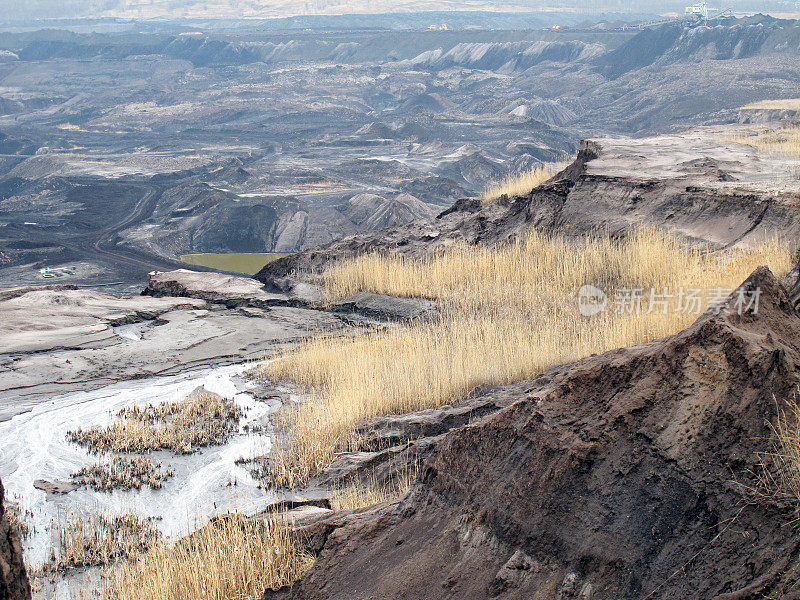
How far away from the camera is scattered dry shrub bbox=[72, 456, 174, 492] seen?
6637 mm

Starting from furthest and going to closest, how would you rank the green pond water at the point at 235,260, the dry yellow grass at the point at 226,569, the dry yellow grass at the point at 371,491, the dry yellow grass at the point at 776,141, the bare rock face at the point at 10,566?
the green pond water at the point at 235,260 → the dry yellow grass at the point at 776,141 → the dry yellow grass at the point at 371,491 → the dry yellow grass at the point at 226,569 → the bare rock face at the point at 10,566

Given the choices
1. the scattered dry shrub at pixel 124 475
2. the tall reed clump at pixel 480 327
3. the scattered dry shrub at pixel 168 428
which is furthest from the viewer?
the scattered dry shrub at pixel 168 428

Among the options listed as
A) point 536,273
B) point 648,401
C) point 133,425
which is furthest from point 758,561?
point 536,273

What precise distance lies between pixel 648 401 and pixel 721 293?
151 inches

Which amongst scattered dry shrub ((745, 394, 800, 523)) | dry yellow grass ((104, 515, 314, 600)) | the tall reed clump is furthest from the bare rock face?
the tall reed clump

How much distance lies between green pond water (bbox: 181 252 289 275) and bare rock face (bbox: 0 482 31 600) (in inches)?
821

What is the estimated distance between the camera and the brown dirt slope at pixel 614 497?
9.91 ft

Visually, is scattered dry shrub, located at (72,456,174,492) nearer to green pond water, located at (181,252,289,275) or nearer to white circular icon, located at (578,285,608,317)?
white circular icon, located at (578,285,608,317)

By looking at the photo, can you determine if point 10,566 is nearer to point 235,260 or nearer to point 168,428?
point 168,428

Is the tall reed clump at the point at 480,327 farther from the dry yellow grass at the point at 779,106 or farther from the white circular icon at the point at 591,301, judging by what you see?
the dry yellow grass at the point at 779,106

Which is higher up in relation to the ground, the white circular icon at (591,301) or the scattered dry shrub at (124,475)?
the white circular icon at (591,301)

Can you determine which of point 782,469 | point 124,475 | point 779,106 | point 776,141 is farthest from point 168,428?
point 779,106

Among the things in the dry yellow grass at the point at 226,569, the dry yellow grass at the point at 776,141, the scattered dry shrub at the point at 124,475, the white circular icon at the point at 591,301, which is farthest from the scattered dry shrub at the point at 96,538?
the dry yellow grass at the point at 776,141

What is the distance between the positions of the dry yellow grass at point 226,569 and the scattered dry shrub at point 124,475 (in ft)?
6.93
